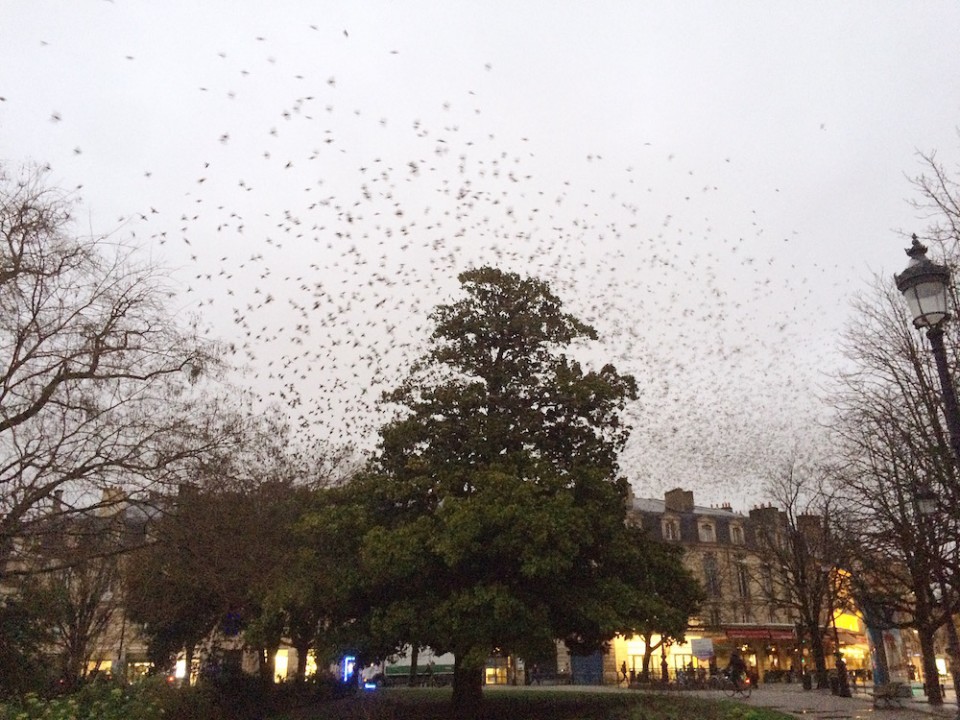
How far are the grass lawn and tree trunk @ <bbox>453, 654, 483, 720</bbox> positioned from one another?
325mm

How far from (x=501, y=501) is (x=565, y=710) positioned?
731 cm

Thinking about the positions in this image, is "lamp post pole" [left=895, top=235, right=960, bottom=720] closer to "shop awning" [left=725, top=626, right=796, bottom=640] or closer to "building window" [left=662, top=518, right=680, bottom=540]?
"shop awning" [left=725, top=626, right=796, bottom=640]

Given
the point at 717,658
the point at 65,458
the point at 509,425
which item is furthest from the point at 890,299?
the point at 717,658

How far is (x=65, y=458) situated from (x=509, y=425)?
12.0 meters

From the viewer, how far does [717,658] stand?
164 feet

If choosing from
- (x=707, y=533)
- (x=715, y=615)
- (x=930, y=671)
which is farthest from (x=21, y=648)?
(x=707, y=533)

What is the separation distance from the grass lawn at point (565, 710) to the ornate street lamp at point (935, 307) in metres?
10.8

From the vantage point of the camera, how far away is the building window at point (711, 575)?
2083 inches

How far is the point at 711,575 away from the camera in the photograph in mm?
53562

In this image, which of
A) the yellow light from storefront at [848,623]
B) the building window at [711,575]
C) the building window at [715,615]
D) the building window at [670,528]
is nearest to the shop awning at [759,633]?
the building window at [715,615]

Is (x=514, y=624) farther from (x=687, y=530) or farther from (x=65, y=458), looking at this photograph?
(x=687, y=530)

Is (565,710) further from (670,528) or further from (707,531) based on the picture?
(707,531)

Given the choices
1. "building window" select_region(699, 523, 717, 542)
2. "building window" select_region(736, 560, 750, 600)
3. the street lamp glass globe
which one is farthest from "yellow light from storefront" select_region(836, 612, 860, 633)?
the street lamp glass globe

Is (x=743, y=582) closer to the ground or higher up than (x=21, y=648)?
higher up
